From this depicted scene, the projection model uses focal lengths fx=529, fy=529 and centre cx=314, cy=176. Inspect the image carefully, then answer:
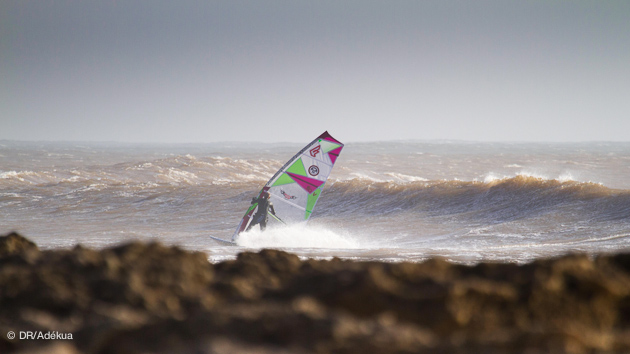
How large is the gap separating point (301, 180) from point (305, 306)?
9130 millimetres

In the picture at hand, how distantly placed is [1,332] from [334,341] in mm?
1381

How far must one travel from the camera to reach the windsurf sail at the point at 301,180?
1085cm

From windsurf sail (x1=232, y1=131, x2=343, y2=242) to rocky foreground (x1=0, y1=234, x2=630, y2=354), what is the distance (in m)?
8.17

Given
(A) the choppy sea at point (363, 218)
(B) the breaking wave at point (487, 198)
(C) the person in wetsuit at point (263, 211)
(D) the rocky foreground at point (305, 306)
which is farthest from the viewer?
(B) the breaking wave at point (487, 198)

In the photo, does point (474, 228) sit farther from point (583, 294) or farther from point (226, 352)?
point (226, 352)

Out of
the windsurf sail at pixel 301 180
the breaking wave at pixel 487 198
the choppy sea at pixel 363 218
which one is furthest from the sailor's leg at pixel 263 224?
the breaking wave at pixel 487 198

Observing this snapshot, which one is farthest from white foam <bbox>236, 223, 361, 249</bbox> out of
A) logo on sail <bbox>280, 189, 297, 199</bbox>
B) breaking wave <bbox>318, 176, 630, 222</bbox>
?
breaking wave <bbox>318, 176, 630, 222</bbox>

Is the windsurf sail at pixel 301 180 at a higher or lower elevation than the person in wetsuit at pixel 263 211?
higher

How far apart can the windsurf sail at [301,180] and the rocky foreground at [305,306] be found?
817 cm

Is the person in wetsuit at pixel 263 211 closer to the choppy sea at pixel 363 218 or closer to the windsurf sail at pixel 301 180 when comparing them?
the windsurf sail at pixel 301 180

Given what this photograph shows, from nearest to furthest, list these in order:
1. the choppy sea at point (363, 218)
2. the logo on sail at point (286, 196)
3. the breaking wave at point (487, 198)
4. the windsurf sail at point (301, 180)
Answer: the choppy sea at point (363, 218)
the windsurf sail at point (301, 180)
the logo on sail at point (286, 196)
the breaking wave at point (487, 198)

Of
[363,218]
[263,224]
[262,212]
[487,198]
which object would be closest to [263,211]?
[262,212]

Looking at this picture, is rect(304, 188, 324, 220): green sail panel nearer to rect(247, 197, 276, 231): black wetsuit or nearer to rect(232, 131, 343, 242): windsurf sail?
rect(232, 131, 343, 242): windsurf sail

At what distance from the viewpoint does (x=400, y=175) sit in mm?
35469
